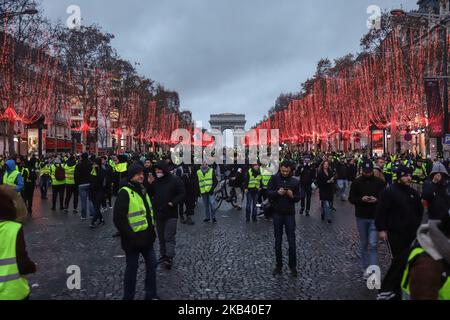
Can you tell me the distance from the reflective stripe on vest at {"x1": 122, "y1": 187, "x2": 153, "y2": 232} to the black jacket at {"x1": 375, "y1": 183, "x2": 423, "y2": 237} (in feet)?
9.67

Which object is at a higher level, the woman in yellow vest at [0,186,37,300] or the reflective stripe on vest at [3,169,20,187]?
the reflective stripe on vest at [3,169,20,187]

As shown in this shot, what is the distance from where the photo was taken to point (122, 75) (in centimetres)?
5447

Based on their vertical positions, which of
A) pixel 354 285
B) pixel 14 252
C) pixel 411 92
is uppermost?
pixel 411 92

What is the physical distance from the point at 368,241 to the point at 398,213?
113 cm

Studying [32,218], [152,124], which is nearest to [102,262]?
[32,218]

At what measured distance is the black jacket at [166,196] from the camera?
779cm

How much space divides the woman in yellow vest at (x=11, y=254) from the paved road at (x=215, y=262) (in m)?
2.51

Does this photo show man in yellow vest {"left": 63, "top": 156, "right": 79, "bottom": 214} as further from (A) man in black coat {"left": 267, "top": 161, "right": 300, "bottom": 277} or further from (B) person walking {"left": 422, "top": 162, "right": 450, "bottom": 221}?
(B) person walking {"left": 422, "top": 162, "right": 450, "bottom": 221}

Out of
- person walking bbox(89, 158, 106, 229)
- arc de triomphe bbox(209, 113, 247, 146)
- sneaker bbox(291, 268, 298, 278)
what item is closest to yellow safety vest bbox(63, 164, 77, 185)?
person walking bbox(89, 158, 106, 229)

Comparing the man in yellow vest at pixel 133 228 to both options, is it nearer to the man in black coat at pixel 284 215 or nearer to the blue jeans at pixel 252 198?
the man in black coat at pixel 284 215

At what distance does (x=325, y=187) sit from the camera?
13.2m

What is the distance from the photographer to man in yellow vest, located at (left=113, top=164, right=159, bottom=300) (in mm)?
5574

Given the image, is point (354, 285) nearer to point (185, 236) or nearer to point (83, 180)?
point (185, 236)
